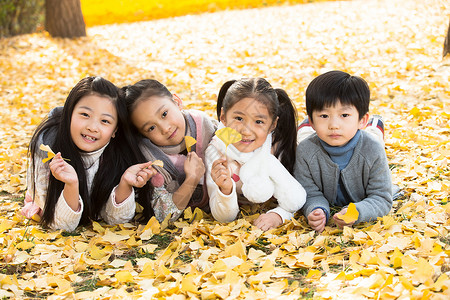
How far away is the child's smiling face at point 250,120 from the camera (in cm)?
281


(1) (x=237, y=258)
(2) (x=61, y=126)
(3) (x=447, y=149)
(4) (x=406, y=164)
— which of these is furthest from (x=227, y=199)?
(3) (x=447, y=149)

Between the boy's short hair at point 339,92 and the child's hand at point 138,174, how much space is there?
3.19 feet

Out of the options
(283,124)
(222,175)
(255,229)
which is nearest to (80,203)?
(222,175)

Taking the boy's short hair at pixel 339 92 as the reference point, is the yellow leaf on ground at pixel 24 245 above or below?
below

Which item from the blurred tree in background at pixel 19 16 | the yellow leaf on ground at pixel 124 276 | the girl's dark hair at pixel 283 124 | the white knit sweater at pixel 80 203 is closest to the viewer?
the yellow leaf on ground at pixel 124 276

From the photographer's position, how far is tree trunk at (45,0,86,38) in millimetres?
9797

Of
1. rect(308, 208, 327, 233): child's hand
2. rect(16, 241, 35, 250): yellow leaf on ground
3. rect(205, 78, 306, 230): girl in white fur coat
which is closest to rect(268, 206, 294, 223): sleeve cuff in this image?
rect(205, 78, 306, 230): girl in white fur coat

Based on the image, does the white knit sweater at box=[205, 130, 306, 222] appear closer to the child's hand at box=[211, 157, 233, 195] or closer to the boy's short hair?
the child's hand at box=[211, 157, 233, 195]

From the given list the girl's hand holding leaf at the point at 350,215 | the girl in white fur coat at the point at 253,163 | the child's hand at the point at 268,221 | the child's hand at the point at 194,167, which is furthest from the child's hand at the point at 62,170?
the girl's hand holding leaf at the point at 350,215

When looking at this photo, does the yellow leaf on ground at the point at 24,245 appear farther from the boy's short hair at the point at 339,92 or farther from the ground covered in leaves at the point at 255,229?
the boy's short hair at the point at 339,92

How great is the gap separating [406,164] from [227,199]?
149 cm

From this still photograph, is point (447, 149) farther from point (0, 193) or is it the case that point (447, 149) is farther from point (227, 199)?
point (0, 193)

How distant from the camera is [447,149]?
3.61 metres

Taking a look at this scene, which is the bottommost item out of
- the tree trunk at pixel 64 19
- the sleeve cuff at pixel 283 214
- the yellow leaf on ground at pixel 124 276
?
the yellow leaf on ground at pixel 124 276
